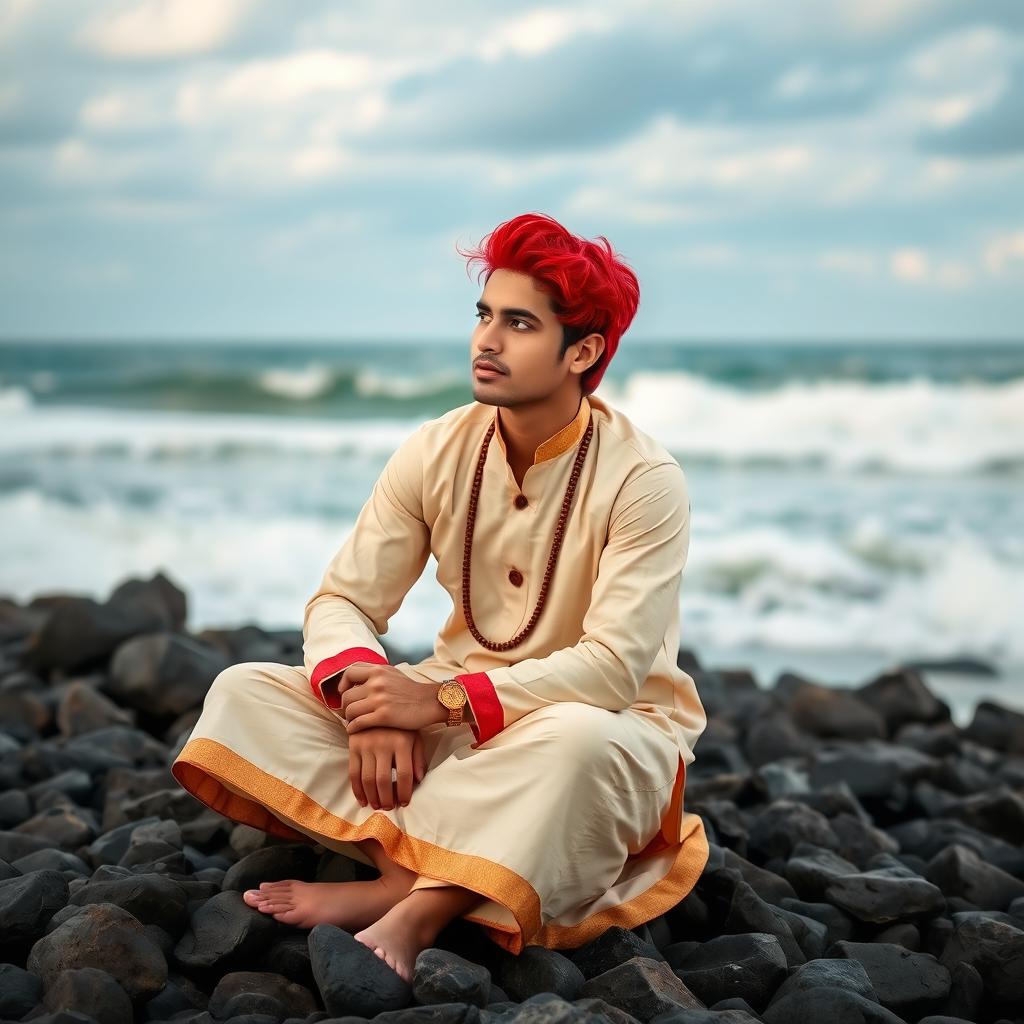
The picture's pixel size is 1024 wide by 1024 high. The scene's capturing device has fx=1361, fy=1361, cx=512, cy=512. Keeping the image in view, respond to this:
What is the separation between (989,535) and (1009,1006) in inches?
395

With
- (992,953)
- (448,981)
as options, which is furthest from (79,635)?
(992,953)

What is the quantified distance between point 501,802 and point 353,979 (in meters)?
0.45

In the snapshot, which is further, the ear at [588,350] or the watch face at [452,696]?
the ear at [588,350]

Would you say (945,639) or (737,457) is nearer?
(945,639)

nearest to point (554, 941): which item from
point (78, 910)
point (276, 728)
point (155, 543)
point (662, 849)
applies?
point (662, 849)

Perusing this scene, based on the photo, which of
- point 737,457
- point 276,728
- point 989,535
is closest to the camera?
point 276,728

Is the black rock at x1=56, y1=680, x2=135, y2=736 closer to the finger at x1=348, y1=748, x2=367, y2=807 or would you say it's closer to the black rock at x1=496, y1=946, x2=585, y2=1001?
the finger at x1=348, y1=748, x2=367, y2=807

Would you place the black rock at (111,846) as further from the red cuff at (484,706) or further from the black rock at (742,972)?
the black rock at (742,972)

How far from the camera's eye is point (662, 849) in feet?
10.5

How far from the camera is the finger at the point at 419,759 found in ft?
9.45

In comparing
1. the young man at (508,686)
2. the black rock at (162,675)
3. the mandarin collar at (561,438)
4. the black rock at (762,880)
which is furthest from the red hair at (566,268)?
the black rock at (162,675)

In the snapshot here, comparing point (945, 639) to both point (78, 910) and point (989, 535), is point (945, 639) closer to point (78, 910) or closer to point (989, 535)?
point (989, 535)

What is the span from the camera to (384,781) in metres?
2.85

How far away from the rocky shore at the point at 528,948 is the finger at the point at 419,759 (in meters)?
0.35
